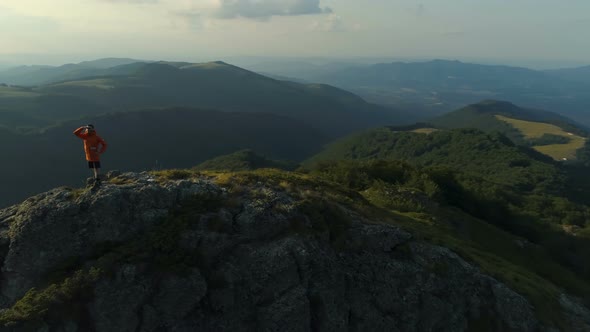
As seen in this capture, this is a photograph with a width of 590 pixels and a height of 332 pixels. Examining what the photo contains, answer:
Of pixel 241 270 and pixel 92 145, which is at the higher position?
pixel 92 145

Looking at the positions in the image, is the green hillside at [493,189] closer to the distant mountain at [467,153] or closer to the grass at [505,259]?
the distant mountain at [467,153]

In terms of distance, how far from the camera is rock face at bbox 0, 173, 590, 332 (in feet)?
46.0

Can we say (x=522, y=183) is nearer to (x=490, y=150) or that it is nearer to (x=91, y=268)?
(x=490, y=150)

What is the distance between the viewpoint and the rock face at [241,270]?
14.0m

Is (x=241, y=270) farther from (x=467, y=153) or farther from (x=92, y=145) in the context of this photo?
(x=467, y=153)

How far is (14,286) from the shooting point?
554 inches

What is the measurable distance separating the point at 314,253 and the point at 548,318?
487 inches

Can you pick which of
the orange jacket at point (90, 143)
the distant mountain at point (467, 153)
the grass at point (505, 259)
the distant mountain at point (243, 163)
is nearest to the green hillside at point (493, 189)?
the distant mountain at point (467, 153)

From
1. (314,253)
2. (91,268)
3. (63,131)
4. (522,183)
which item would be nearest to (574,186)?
(522,183)

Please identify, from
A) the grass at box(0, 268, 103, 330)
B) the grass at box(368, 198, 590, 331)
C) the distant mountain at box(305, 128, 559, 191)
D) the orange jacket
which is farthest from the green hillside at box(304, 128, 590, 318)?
the grass at box(0, 268, 103, 330)

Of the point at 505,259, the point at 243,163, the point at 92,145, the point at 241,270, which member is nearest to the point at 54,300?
the point at 241,270

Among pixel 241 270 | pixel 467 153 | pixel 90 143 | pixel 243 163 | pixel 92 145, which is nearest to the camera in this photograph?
pixel 241 270

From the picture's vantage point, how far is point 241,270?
15.3 m

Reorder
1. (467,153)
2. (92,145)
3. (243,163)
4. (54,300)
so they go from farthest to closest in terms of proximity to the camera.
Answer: (467,153) → (243,163) → (92,145) → (54,300)
